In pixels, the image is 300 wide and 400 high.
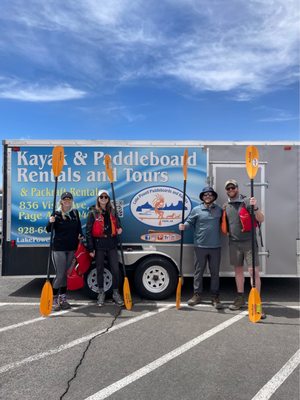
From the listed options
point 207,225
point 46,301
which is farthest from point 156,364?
point 207,225

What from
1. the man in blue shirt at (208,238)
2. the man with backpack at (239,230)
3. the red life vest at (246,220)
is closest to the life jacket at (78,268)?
the man in blue shirt at (208,238)

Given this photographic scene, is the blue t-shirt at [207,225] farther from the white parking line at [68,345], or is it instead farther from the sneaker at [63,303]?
the sneaker at [63,303]

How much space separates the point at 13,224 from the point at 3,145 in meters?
1.32

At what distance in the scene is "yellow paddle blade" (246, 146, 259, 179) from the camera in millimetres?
5402

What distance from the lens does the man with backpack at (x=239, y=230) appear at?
544cm

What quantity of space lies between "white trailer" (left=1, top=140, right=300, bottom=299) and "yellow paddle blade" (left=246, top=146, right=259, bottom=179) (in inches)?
18.5

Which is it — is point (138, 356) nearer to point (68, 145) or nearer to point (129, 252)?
point (129, 252)

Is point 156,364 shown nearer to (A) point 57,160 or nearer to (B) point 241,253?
(B) point 241,253

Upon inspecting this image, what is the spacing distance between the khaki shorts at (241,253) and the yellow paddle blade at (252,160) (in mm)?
1081

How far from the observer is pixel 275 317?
17.1ft

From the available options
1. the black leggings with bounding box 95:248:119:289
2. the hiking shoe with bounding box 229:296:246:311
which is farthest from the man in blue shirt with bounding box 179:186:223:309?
the black leggings with bounding box 95:248:119:289

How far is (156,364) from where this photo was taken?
3668mm

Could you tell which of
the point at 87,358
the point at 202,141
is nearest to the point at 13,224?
the point at 87,358

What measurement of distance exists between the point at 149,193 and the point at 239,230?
159 centimetres
